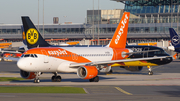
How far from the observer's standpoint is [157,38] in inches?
5310

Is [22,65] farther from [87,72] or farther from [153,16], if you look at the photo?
[153,16]

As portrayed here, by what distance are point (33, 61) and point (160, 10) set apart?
114 meters

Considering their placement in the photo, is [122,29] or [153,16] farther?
[153,16]

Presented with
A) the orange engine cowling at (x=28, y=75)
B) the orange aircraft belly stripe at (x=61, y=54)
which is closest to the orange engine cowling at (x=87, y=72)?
the orange aircraft belly stripe at (x=61, y=54)

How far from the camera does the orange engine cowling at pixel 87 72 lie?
96.0 ft

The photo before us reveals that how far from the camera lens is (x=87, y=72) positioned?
1148 inches

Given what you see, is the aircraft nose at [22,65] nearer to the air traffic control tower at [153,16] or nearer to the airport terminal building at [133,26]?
the airport terminal building at [133,26]

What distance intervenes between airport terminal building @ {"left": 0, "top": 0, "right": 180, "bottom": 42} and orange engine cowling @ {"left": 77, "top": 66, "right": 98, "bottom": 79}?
→ 341ft

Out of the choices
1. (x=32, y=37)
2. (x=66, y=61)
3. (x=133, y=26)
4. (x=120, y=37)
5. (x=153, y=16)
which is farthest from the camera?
(x=153, y=16)

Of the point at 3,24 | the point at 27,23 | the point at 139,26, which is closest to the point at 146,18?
the point at 139,26

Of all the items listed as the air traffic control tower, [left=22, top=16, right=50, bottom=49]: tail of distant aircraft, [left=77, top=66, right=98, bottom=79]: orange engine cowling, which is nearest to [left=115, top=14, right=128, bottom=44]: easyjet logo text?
[left=22, top=16, right=50, bottom=49]: tail of distant aircraft

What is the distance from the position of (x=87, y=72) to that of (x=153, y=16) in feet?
371

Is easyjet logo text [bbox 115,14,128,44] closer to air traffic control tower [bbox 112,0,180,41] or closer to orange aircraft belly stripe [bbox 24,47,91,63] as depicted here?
orange aircraft belly stripe [bbox 24,47,91,63]

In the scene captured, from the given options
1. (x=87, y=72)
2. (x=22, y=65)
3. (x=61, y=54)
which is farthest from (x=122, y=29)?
(x=22, y=65)
